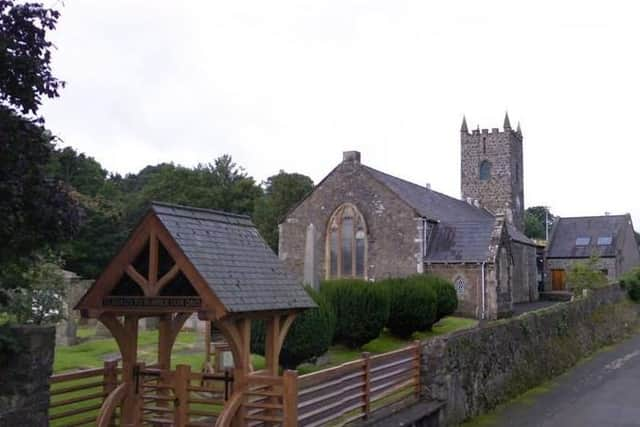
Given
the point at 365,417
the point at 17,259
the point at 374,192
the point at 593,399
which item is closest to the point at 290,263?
the point at 374,192

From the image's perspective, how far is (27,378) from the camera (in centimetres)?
710

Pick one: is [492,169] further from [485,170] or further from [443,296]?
[443,296]

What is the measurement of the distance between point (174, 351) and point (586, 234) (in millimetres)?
44583

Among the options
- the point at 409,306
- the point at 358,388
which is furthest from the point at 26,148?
the point at 409,306

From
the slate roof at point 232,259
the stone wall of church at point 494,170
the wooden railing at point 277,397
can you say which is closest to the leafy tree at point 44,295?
the slate roof at point 232,259

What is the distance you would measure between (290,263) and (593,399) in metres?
22.0

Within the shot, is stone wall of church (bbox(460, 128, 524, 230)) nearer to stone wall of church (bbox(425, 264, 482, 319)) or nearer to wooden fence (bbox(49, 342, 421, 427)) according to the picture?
stone wall of church (bbox(425, 264, 482, 319))

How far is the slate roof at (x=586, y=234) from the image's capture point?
5394 centimetres

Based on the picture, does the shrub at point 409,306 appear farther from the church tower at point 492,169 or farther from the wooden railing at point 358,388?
the church tower at point 492,169

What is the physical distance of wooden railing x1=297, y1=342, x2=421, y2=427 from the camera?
412 inches

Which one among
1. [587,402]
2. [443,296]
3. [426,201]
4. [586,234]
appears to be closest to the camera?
[587,402]

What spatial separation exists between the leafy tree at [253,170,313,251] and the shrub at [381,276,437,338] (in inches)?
1131

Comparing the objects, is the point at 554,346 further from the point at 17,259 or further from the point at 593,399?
the point at 17,259

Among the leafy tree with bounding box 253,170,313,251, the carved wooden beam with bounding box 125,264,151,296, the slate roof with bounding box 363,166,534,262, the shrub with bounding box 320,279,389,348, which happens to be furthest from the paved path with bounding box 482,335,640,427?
the leafy tree with bounding box 253,170,313,251
